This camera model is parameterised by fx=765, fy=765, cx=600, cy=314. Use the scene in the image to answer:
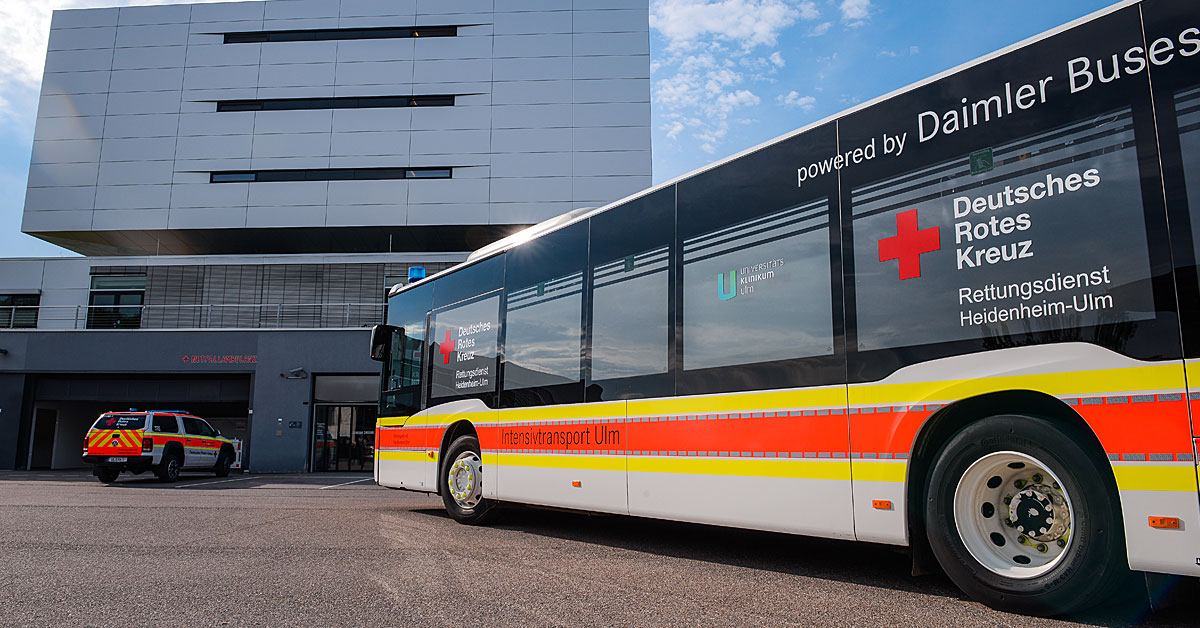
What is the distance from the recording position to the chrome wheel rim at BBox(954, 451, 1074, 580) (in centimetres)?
374

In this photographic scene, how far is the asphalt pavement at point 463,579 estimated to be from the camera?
392 cm

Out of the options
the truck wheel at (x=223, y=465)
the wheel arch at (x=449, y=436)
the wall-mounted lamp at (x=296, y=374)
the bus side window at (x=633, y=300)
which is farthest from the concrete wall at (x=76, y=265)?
the bus side window at (x=633, y=300)

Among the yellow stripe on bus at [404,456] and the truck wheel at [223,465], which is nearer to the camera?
the yellow stripe on bus at [404,456]

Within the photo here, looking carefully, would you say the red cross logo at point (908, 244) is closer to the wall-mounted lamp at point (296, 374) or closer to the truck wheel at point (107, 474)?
the truck wheel at point (107, 474)

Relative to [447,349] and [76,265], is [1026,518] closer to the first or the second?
[447,349]

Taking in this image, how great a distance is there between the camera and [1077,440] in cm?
365

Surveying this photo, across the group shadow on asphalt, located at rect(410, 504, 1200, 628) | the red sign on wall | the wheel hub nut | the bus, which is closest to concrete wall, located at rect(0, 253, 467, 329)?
the red sign on wall

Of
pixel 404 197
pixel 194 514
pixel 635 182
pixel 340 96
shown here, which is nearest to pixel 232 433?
pixel 404 197

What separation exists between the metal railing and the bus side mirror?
56.6ft

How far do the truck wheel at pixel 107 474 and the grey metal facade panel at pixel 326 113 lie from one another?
16.8 meters

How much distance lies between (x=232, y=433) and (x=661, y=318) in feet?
103

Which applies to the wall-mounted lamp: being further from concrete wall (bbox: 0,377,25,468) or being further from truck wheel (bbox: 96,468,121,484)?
concrete wall (bbox: 0,377,25,468)

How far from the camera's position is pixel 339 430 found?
2608cm

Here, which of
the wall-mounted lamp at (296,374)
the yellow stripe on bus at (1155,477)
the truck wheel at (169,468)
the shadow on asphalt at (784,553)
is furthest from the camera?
the wall-mounted lamp at (296,374)
